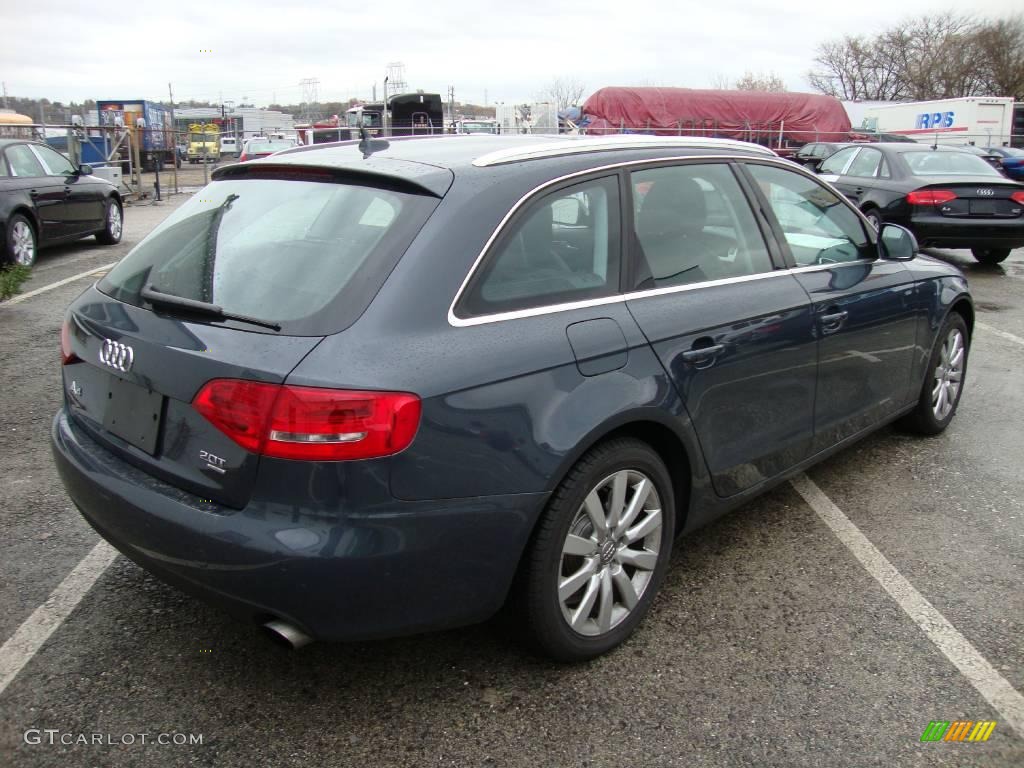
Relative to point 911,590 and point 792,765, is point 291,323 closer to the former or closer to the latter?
point 792,765

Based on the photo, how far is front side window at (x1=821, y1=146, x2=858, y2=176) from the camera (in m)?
12.5

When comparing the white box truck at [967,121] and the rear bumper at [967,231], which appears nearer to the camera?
the rear bumper at [967,231]

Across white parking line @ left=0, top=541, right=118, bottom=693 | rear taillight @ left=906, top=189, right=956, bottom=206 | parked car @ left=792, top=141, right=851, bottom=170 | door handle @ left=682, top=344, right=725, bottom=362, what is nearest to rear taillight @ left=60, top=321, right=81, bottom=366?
white parking line @ left=0, top=541, right=118, bottom=693

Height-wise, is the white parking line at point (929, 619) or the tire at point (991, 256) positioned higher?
the tire at point (991, 256)

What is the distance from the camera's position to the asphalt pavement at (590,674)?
2.48 meters

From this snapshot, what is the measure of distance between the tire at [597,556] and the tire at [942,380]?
2417 millimetres

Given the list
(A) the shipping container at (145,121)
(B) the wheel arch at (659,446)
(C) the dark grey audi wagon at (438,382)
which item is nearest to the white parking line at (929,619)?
(C) the dark grey audi wagon at (438,382)

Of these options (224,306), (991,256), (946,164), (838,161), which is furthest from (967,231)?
(224,306)

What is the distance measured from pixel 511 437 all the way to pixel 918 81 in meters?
71.8

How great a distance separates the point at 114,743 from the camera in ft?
8.05

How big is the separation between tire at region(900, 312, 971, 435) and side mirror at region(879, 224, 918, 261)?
609 mm

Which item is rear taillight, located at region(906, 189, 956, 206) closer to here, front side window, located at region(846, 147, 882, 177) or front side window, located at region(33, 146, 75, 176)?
front side window, located at region(846, 147, 882, 177)

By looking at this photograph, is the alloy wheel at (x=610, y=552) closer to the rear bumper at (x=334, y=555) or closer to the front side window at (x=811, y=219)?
the rear bumper at (x=334, y=555)

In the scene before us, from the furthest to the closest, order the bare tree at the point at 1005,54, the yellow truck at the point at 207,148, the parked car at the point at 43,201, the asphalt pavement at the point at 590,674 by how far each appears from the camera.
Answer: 1. the bare tree at the point at 1005,54
2. the yellow truck at the point at 207,148
3. the parked car at the point at 43,201
4. the asphalt pavement at the point at 590,674
